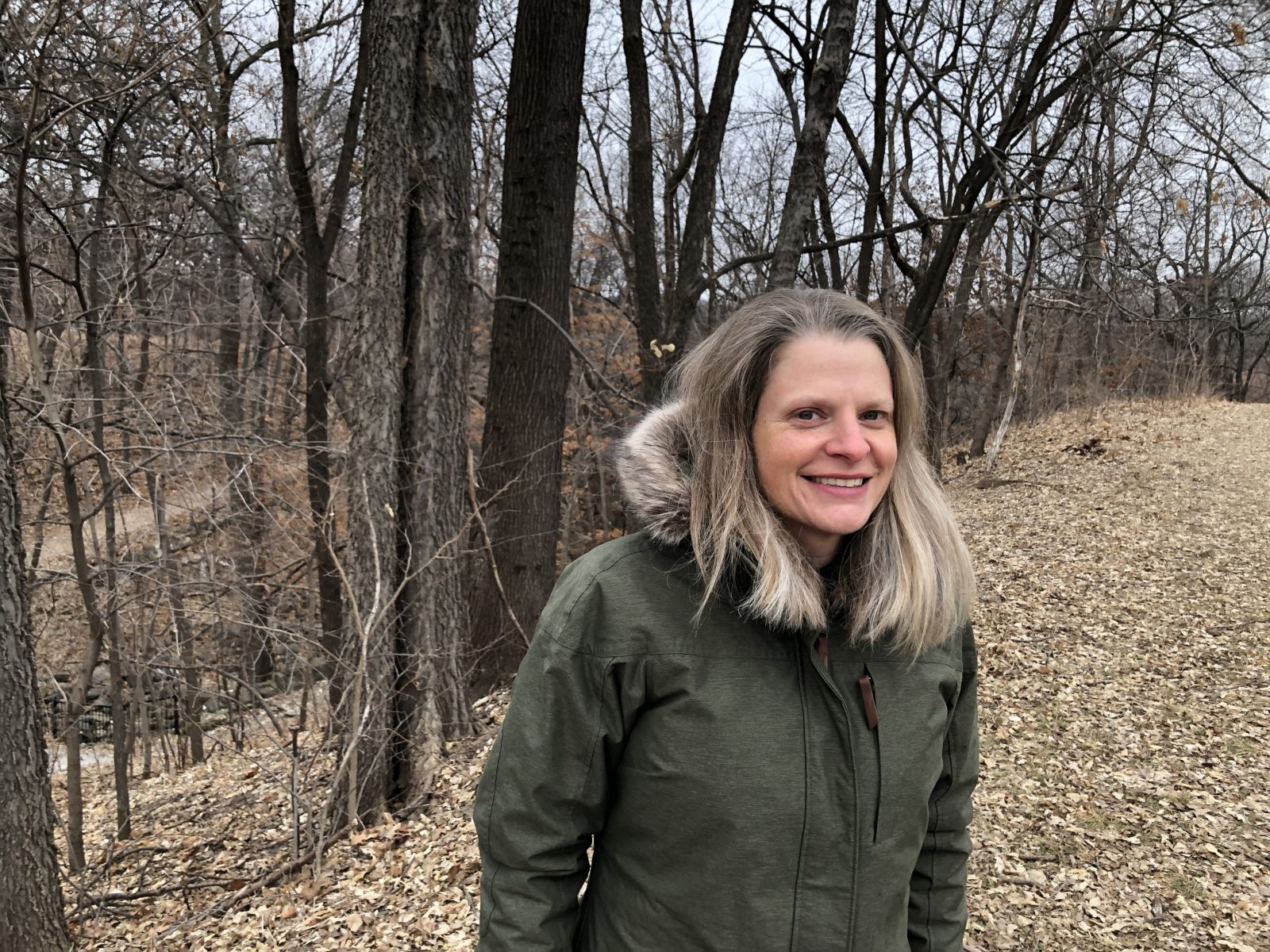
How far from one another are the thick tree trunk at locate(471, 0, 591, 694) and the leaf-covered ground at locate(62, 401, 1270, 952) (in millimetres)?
876

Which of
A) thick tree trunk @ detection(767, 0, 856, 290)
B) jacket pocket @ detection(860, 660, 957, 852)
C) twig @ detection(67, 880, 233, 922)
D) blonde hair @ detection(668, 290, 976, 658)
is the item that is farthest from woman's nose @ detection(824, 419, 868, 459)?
twig @ detection(67, 880, 233, 922)

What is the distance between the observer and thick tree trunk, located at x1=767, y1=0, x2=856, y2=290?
526 cm

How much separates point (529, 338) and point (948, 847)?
464cm

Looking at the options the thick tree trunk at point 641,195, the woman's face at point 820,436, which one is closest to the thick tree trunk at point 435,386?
the thick tree trunk at point 641,195

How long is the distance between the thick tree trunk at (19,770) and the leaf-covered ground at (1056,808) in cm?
60

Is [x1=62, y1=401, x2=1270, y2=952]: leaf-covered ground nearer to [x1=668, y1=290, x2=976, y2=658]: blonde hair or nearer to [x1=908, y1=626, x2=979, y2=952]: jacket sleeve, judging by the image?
[x1=908, y1=626, x2=979, y2=952]: jacket sleeve

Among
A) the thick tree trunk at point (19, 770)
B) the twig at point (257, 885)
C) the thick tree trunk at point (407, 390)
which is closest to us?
the thick tree trunk at point (19, 770)

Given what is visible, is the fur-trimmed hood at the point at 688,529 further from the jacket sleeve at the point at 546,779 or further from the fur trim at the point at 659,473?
the jacket sleeve at the point at 546,779

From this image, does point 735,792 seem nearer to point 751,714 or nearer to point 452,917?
point 751,714

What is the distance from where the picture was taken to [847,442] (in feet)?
4.45

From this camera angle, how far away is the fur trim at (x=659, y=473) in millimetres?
1384

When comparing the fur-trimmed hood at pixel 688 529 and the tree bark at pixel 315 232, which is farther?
the tree bark at pixel 315 232

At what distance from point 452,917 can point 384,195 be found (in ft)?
11.3

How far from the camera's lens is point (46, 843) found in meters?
3.36
